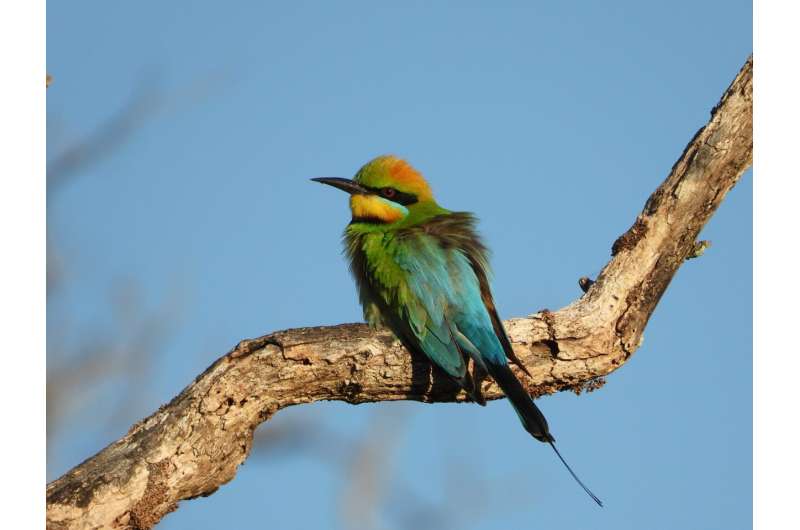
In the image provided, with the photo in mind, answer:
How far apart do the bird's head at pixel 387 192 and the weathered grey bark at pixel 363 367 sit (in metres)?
0.85

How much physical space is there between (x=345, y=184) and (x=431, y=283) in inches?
38.5

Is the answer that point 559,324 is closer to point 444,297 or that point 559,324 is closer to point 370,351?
point 444,297

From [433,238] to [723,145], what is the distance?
3.98 ft

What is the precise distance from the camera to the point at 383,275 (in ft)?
13.2

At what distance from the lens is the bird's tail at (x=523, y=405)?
3494 mm

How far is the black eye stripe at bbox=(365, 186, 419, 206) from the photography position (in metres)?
4.57

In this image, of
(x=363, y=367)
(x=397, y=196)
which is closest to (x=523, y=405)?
(x=363, y=367)

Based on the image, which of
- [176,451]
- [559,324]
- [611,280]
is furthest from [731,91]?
[176,451]

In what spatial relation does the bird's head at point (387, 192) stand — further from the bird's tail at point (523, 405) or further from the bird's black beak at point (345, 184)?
the bird's tail at point (523, 405)

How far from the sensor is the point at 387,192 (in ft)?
15.1

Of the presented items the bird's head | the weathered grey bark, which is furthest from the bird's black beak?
the weathered grey bark

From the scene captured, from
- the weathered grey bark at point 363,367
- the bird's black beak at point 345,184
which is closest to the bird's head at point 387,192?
the bird's black beak at point 345,184
